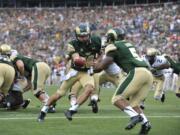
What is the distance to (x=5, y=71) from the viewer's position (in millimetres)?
13672

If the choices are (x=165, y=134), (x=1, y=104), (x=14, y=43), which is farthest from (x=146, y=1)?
(x=165, y=134)

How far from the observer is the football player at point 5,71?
13.7 metres

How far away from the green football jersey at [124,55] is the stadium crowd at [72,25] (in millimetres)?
23800

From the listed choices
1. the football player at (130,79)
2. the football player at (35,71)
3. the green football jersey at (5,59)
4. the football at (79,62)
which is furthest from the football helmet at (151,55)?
the football player at (130,79)

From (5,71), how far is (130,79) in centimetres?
402

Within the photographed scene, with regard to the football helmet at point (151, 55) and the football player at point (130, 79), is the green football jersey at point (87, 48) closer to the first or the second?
the football player at point (130, 79)

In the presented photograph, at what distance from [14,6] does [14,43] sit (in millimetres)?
4908

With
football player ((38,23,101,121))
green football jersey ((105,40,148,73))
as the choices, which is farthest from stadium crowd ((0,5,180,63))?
green football jersey ((105,40,148,73))

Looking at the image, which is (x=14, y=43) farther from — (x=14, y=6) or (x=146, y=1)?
(x=146, y=1)

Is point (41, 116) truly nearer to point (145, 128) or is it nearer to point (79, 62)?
point (79, 62)

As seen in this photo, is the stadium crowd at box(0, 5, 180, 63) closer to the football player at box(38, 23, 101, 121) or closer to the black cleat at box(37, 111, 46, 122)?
the football player at box(38, 23, 101, 121)

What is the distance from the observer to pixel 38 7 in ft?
143

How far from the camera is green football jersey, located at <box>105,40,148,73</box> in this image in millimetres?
10656

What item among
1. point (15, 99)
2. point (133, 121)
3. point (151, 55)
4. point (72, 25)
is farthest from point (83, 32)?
point (72, 25)
